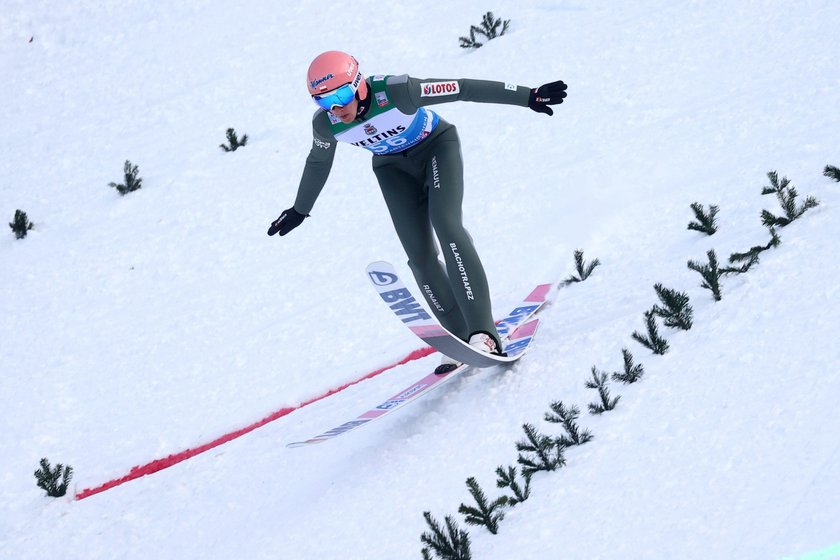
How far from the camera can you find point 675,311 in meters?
4.65

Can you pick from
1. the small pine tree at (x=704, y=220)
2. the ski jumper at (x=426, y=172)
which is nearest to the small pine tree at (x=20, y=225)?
the ski jumper at (x=426, y=172)

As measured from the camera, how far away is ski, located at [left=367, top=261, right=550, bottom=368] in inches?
198

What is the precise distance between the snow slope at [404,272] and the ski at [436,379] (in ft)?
0.38

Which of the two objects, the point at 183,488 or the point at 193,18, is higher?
the point at 193,18

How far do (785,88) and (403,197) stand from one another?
4334mm

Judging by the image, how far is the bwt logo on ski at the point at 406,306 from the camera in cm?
510

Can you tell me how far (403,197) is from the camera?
18.6 feet

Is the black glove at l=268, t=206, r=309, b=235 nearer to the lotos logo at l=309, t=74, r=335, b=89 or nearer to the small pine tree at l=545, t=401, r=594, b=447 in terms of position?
the lotos logo at l=309, t=74, r=335, b=89

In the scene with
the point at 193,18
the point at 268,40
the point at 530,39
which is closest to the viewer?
the point at 530,39

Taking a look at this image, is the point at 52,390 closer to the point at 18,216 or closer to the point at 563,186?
the point at 18,216

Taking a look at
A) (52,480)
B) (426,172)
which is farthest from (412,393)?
(52,480)

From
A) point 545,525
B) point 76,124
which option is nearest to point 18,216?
point 76,124

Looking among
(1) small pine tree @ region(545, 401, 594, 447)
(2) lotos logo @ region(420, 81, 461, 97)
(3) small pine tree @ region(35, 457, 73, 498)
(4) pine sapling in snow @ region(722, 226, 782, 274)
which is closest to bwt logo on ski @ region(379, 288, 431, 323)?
(1) small pine tree @ region(545, 401, 594, 447)

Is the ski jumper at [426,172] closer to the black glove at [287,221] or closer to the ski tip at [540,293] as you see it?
the black glove at [287,221]
